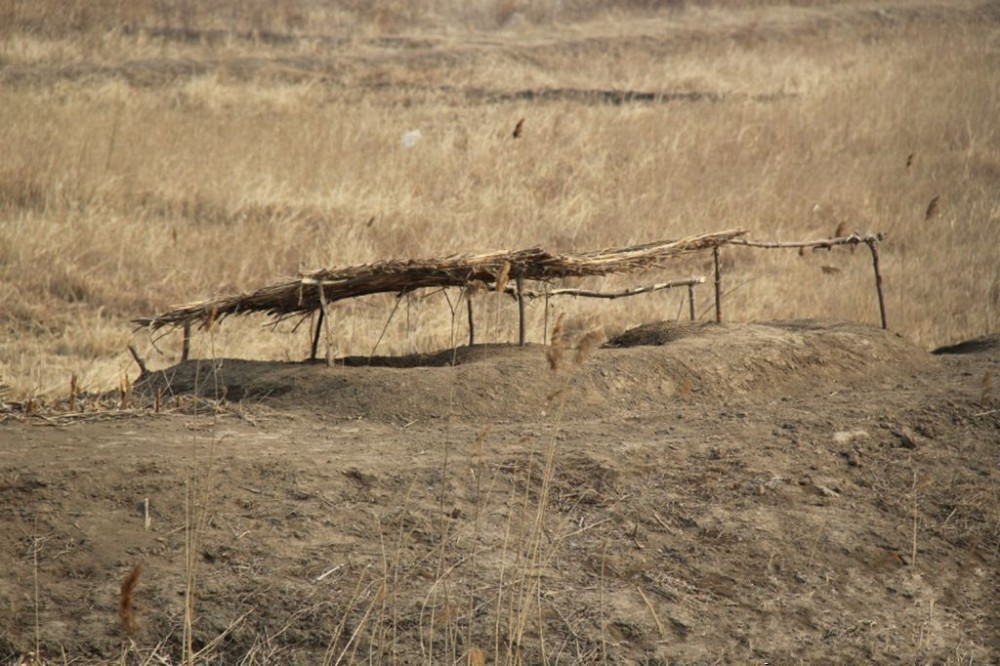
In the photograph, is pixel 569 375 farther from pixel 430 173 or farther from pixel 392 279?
pixel 430 173

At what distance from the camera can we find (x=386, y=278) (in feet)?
17.4

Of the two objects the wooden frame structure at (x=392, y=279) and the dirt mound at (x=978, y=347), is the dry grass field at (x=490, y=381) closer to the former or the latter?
the wooden frame structure at (x=392, y=279)

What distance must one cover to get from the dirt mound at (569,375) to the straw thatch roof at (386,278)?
28 cm

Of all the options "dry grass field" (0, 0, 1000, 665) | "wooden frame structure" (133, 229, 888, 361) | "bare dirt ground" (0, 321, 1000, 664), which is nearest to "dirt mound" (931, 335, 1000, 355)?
"dry grass field" (0, 0, 1000, 665)

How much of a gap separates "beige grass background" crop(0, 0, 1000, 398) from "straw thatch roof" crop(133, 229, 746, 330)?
1.05 meters

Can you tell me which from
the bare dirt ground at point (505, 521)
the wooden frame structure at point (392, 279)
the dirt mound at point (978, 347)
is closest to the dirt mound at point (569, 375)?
the bare dirt ground at point (505, 521)

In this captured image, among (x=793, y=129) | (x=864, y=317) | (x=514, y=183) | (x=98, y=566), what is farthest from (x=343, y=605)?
(x=793, y=129)

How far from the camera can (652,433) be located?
190 inches

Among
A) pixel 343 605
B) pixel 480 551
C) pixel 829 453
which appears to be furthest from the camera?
pixel 829 453

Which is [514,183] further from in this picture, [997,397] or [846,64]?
[846,64]

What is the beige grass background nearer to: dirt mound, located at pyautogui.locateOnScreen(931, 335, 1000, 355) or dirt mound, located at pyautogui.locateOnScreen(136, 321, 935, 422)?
dirt mound, located at pyautogui.locateOnScreen(136, 321, 935, 422)

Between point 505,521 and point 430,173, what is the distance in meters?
8.05

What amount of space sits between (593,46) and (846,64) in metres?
4.83

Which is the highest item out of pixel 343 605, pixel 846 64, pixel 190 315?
pixel 846 64
